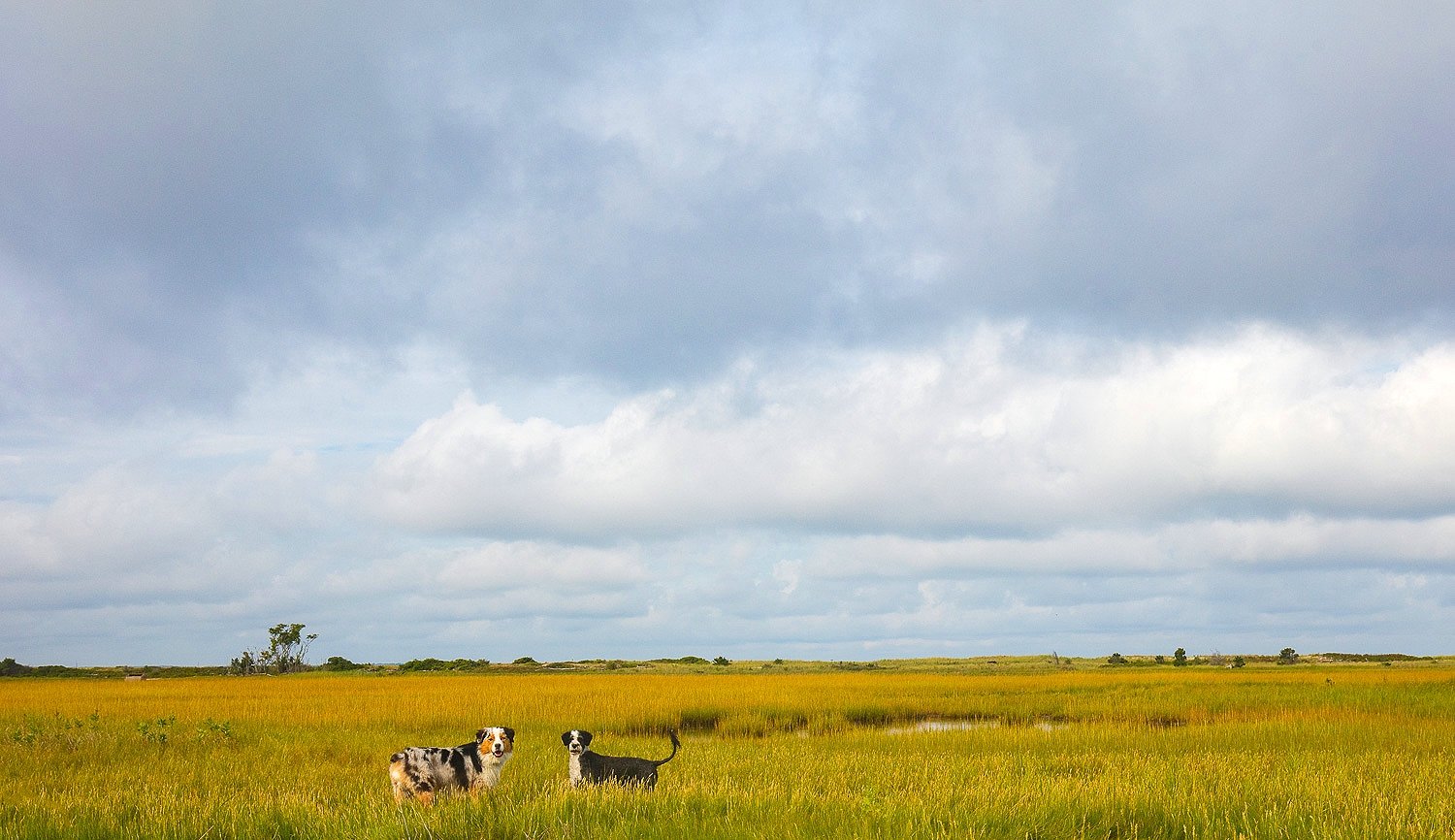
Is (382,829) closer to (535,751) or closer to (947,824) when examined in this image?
(947,824)

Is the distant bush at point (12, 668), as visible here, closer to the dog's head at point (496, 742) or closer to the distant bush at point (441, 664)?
the distant bush at point (441, 664)

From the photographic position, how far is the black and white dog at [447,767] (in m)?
8.34

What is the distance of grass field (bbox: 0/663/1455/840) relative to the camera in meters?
7.21

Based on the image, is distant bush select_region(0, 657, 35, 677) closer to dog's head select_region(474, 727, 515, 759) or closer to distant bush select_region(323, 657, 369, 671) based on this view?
distant bush select_region(323, 657, 369, 671)

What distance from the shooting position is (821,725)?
2262 cm

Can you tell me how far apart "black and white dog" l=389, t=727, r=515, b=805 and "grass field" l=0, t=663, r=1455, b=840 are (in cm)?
40

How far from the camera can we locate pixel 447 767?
851cm

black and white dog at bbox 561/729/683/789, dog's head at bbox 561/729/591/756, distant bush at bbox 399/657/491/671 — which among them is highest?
dog's head at bbox 561/729/591/756

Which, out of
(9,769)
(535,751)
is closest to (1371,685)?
(535,751)

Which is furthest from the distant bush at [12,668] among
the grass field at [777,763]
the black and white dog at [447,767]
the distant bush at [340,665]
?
the black and white dog at [447,767]

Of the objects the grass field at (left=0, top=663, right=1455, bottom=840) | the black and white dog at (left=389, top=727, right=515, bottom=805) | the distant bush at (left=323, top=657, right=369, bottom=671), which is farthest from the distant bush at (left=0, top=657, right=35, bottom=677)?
the black and white dog at (left=389, top=727, right=515, bottom=805)

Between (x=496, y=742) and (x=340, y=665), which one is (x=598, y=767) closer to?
(x=496, y=742)

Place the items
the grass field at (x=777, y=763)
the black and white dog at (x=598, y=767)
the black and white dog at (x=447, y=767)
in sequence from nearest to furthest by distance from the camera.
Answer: the grass field at (x=777, y=763), the black and white dog at (x=447, y=767), the black and white dog at (x=598, y=767)

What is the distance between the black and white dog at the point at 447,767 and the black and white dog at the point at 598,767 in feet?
2.04
